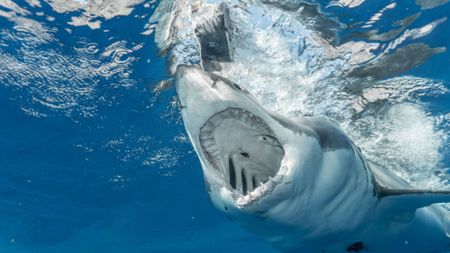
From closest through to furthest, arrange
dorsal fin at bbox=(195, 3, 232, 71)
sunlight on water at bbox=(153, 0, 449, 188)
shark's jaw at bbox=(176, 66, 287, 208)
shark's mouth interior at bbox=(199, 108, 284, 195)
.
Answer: shark's jaw at bbox=(176, 66, 287, 208) → shark's mouth interior at bbox=(199, 108, 284, 195) → dorsal fin at bbox=(195, 3, 232, 71) → sunlight on water at bbox=(153, 0, 449, 188)

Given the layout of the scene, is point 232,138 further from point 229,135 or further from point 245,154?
point 245,154

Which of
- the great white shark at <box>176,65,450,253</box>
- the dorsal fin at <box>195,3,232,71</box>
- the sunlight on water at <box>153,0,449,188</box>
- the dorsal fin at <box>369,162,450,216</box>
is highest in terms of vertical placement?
the dorsal fin at <box>195,3,232,71</box>

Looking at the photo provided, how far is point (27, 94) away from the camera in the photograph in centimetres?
1001

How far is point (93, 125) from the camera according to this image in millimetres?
11820

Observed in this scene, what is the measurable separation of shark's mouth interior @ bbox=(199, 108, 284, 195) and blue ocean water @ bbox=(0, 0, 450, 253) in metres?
3.92

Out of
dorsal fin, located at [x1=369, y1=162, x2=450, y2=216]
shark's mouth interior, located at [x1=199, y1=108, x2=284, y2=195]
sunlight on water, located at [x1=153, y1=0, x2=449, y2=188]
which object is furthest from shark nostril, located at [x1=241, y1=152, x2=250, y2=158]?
sunlight on water, located at [x1=153, y1=0, x2=449, y2=188]

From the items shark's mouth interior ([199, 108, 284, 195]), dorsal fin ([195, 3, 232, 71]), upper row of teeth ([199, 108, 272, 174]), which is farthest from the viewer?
dorsal fin ([195, 3, 232, 71])

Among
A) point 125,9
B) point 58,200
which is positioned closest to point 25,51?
point 125,9

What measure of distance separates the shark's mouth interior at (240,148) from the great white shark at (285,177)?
0.01 meters

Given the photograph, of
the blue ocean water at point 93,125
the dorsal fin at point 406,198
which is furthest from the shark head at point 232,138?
the blue ocean water at point 93,125

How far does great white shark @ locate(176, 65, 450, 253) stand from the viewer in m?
3.28

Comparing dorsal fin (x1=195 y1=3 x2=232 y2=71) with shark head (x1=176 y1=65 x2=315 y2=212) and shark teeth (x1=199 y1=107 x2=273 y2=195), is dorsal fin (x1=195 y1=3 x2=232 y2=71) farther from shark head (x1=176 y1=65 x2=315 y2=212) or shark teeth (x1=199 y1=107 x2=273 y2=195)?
shark teeth (x1=199 y1=107 x2=273 y2=195)

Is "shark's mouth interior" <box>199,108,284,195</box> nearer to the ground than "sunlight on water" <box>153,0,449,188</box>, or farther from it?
nearer to the ground

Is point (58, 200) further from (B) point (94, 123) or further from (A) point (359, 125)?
(A) point (359, 125)
